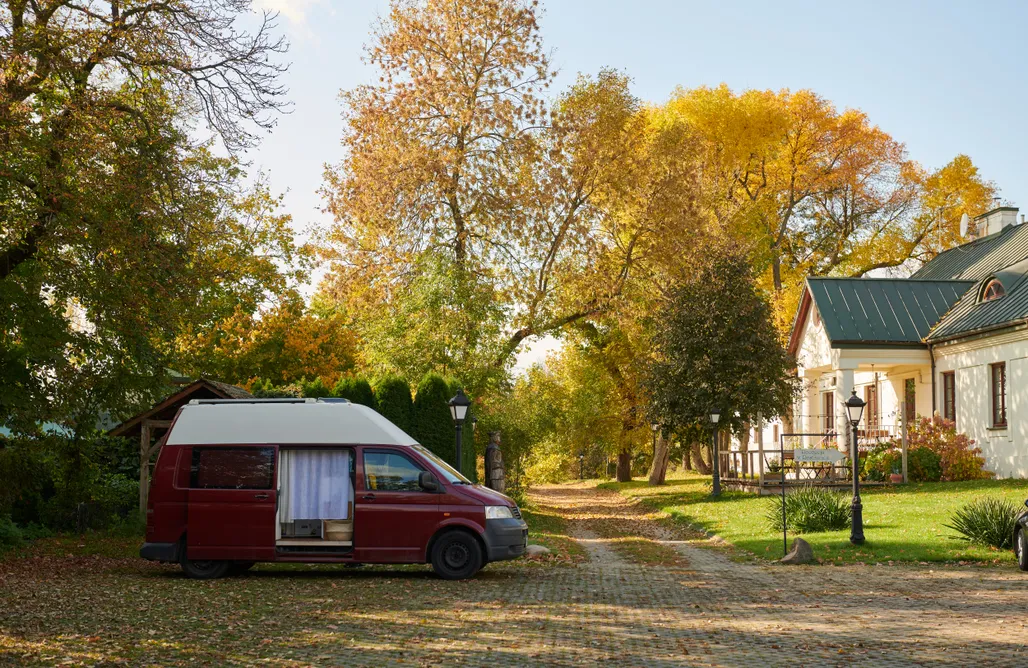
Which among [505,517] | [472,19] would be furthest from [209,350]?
[505,517]

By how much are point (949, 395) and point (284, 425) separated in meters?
24.7

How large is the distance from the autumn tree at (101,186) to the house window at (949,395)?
24210mm

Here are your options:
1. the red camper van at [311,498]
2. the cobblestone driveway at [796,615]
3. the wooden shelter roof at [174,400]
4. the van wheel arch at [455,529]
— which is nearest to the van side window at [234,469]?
the red camper van at [311,498]

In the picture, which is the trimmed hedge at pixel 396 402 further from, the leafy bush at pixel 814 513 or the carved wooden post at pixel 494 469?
the leafy bush at pixel 814 513

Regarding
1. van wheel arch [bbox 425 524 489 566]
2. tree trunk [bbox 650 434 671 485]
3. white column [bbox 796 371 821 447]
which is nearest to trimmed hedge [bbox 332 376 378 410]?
van wheel arch [bbox 425 524 489 566]

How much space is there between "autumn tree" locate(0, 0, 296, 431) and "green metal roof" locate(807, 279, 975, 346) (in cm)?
2300

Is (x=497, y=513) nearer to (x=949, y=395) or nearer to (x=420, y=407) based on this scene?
(x=420, y=407)

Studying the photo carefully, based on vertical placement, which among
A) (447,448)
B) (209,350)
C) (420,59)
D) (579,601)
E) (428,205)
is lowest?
(579,601)

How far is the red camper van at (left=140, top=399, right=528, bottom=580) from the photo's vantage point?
49.6 ft

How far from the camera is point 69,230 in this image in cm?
Answer: 1628

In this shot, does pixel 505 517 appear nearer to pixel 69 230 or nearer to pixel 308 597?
pixel 308 597

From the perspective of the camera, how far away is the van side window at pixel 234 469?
15578 millimetres

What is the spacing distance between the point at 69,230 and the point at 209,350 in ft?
78.8

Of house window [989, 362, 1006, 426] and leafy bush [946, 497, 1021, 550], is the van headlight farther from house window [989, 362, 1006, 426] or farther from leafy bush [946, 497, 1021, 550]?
house window [989, 362, 1006, 426]
